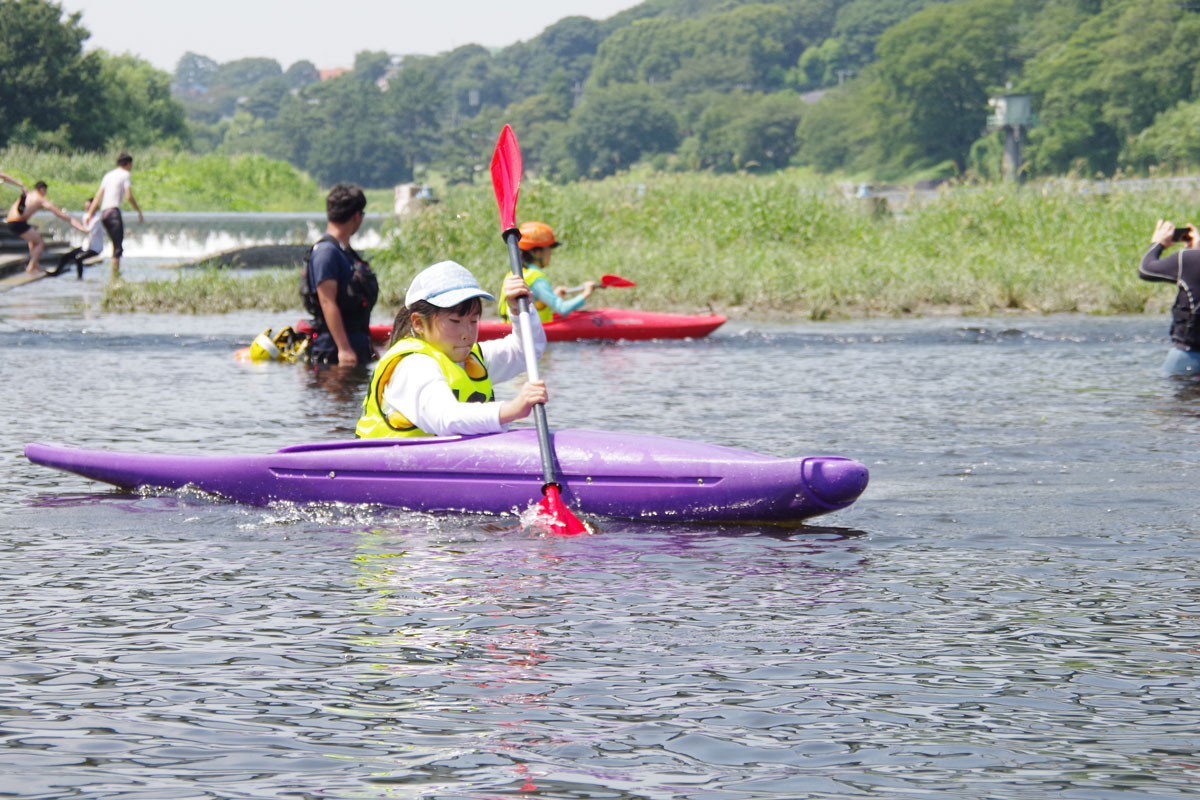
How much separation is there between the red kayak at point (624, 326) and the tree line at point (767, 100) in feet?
48.2

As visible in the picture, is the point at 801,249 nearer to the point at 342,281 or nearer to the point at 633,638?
the point at 342,281

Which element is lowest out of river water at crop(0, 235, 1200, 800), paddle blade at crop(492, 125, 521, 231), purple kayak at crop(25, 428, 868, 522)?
river water at crop(0, 235, 1200, 800)

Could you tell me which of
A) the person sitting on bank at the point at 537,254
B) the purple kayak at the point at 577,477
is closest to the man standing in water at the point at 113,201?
the person sitting on bank at the point at 537,254

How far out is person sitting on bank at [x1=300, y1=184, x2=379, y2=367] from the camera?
9.44 metres

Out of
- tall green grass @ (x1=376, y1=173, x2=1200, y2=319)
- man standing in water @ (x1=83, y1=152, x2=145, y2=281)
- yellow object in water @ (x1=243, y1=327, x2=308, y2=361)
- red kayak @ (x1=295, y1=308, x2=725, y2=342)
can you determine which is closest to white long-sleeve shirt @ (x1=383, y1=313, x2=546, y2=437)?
yellow object in water @ (x1=243, y1=327, x2=308, y2=361)

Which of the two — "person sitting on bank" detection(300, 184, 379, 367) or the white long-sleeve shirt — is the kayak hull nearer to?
"person sitting on bank" detection(300, 184, 379, 367)

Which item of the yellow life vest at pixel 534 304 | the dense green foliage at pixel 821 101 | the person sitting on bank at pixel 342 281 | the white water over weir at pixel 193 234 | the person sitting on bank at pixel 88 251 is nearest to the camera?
the person sitting on bank at pixel 342 281

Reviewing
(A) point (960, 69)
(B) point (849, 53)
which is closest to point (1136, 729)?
(A) point (960, 69)

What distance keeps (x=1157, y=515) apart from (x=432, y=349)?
9.93ft

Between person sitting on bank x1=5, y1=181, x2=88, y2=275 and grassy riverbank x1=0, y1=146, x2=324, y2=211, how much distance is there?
15.7 metres

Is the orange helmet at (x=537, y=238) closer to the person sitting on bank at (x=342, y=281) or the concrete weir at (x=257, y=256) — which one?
the person sitting on bank at (x=342, y=281)

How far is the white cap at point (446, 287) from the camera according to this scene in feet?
20.6

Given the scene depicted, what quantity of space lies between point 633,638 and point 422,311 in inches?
81.7

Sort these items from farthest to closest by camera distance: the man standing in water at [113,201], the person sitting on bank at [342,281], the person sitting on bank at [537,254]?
1. the man standing in water at [113,201]
2. the person sitting on bank at [537,254]
3. the person sitting on bank at [342,281]
